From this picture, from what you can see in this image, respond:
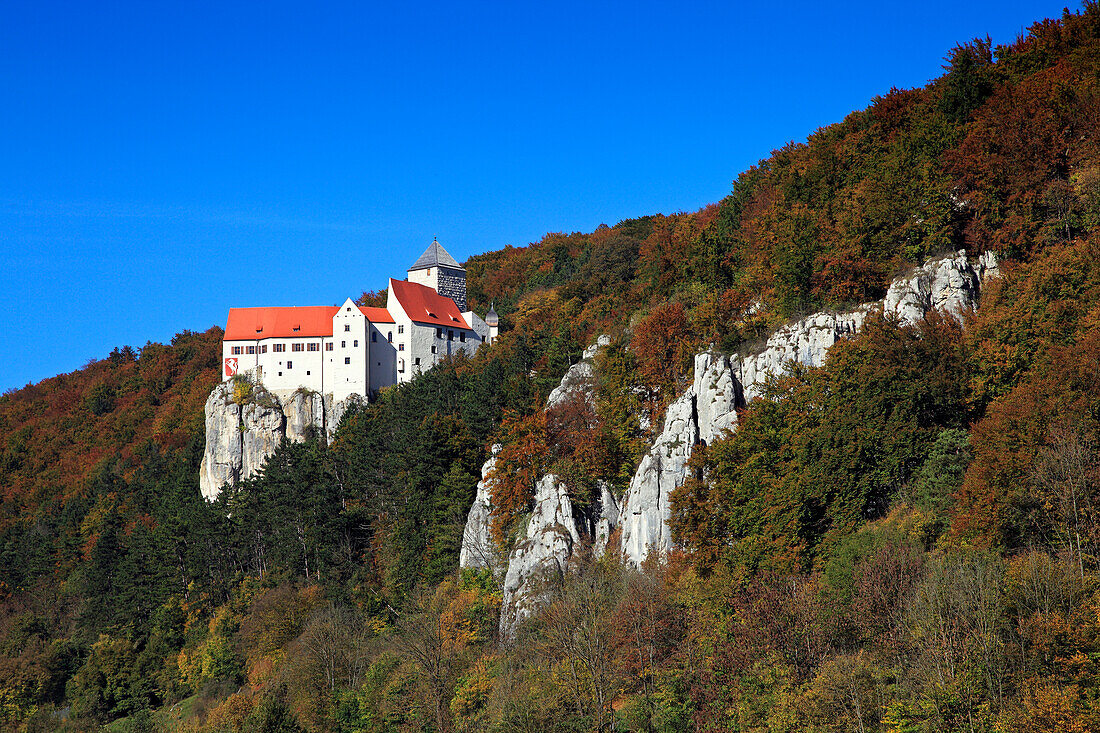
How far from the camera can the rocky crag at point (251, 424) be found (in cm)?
7469

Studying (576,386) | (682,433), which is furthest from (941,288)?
(576,386)

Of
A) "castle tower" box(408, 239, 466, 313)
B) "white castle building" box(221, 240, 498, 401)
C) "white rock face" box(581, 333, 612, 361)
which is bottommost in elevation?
"white rock face" box(581, 333, 612, 361)

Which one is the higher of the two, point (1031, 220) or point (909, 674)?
point (1031, 220)

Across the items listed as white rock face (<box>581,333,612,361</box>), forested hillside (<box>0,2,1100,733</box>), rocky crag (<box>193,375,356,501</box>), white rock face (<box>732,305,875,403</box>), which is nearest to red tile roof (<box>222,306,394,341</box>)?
rocky crag (<box>193,375,356,501</box>)

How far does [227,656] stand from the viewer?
5944cm

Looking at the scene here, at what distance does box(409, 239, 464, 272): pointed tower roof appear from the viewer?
291 ft

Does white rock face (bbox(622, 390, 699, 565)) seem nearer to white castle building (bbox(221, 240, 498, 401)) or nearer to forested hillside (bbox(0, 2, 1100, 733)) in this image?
forested hillside (bbox(0, 2, 1100, 733))

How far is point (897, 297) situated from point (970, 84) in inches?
460

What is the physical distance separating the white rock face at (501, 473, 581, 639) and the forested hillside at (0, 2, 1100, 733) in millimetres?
1014

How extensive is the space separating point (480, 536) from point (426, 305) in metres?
30.6

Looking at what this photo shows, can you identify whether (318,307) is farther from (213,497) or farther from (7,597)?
(7,597)

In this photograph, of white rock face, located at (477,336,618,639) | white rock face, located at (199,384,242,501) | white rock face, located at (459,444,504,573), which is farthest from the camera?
white rock face, located at (199,384,242,501)

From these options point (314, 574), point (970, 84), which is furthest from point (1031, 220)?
point (314, 574)

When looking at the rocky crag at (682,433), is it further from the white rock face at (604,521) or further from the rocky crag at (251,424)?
the rocky crag at (251,424)
